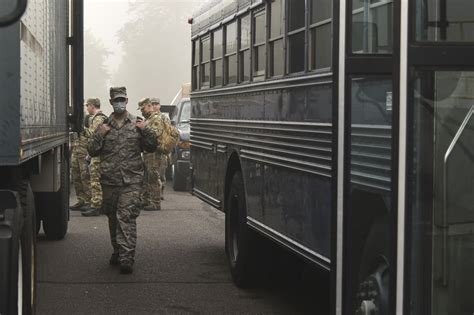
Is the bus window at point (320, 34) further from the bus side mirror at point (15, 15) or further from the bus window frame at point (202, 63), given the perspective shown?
the bus window frame at point (202, 63)

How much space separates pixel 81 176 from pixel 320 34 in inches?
377

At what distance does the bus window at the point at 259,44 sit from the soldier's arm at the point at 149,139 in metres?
1.88

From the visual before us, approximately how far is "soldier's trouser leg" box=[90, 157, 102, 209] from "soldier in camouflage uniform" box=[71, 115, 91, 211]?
5.6 inches

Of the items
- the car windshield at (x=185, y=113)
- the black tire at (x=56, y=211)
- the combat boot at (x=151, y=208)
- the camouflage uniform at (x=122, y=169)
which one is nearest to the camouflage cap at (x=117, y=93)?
the camouflage uniform at (x=122, y=169)

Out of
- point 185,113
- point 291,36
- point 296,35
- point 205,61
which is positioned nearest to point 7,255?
point 296,35

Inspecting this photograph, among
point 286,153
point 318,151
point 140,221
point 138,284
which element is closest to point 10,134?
point 318,151

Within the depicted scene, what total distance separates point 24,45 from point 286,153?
96.2 inches

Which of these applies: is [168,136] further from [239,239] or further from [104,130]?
[239,239]

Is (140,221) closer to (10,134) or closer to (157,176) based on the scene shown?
(157,176)

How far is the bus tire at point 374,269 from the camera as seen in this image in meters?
3.94

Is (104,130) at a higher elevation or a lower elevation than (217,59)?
lower

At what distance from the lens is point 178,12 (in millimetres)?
96250

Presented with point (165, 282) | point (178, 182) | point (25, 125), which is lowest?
point (165, 282)

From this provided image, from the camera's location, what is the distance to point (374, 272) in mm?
4051
